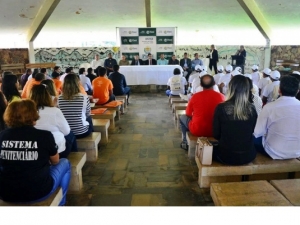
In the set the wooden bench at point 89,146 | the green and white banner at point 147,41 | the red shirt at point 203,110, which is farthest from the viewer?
the green and white banner at point 147,41

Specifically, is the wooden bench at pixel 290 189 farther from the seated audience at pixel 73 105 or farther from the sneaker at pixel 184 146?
the seated audience at pixel 73 105

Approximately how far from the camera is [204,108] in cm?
293

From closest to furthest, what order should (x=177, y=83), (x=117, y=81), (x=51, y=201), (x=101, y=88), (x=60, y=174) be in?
(x=51, y=201) < (x=60, y=174) < (x=101, y=88) < (x=177, y=83) < (x=117, y=81)

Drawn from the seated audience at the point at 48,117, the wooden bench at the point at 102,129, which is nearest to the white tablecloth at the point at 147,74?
the wooden bench at the point at 102,129

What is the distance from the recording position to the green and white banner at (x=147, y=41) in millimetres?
9750

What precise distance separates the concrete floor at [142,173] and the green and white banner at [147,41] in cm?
572

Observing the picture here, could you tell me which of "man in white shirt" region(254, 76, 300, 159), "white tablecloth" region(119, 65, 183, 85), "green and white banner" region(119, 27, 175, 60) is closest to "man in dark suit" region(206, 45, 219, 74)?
"green and white banner" region(119, 27, 175, 60)

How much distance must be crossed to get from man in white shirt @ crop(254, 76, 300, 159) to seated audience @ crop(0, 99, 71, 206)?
5.66 feet

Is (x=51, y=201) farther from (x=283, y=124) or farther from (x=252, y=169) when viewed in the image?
(x=283, y=124)

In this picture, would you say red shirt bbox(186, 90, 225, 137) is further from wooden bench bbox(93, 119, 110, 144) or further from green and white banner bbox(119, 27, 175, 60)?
green and white banner bbox(119, 27, 175, 60)

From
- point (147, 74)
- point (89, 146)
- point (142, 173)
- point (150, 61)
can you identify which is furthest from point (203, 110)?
point (150, 61)

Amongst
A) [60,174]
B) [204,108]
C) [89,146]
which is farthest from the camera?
[89,146]

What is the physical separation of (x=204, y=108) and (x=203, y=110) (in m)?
0.03
